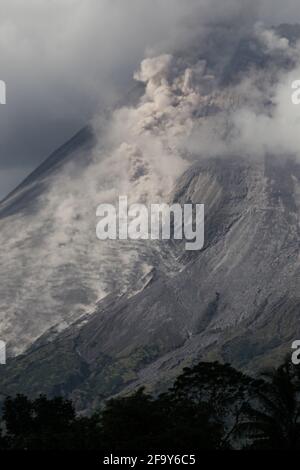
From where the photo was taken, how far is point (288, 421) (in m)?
56.3

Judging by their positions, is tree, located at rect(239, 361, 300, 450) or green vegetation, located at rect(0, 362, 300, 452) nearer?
tree, located at rect(239, 361, 300, 450)

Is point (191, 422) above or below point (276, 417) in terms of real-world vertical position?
above

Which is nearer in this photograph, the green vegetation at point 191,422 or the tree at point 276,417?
the tree at point 276,417

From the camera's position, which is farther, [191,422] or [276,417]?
[191,422]
